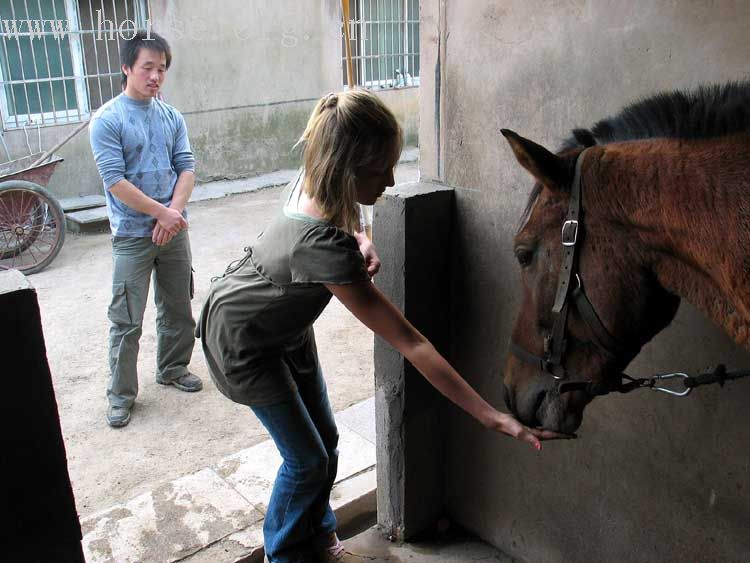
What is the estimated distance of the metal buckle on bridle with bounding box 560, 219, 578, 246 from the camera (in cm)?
180

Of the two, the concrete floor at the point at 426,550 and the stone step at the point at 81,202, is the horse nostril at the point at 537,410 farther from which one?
the stone step at the point at 81,202

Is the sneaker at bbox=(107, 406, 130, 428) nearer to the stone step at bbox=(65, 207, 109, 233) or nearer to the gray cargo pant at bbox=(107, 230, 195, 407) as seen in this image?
the gray cargo pant at bbox=(107, 230, 195, 407)

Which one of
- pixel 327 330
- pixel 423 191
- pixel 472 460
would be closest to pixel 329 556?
pixel 472 460

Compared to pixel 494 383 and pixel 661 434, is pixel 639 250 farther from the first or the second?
pixel 494 383

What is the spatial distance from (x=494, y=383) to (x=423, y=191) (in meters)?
0.81

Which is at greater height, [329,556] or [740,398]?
[740,398]

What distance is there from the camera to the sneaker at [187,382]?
16.2 feet

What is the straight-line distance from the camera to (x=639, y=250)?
175 cm

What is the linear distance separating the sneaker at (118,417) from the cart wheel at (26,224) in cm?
337

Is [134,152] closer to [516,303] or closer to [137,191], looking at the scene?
[137,191]

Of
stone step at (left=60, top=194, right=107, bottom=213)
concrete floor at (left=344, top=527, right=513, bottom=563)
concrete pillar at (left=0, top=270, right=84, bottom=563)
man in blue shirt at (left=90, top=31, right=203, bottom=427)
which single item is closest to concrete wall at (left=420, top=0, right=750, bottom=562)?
concrete floor at (left=344, top=527, right=513, bottom=563)

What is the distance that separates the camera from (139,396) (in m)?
4.89

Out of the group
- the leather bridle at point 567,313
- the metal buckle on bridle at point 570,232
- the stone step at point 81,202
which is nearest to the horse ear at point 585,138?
the leather bridle at point 567,313

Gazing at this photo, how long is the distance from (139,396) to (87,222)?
446cm
